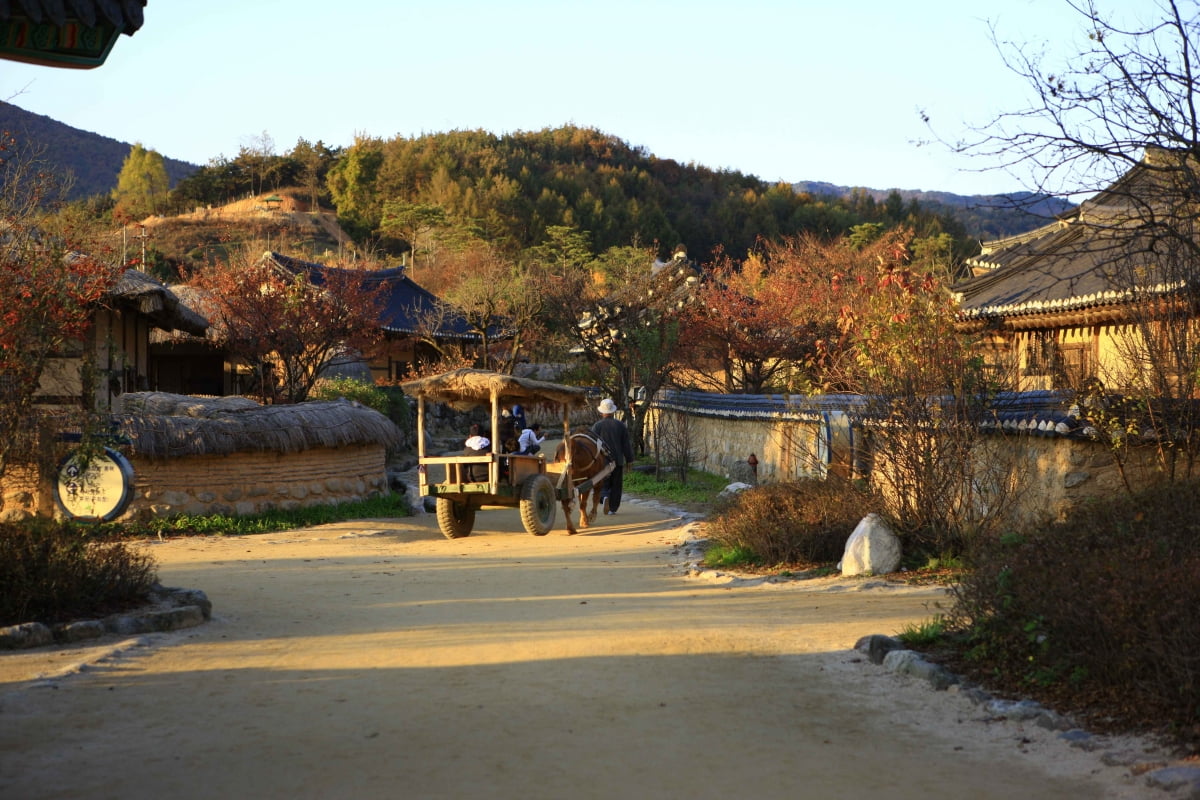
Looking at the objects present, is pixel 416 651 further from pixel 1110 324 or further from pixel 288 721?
pixel 1110 324

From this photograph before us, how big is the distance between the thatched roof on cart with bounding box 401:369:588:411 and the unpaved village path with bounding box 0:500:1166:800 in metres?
5.13

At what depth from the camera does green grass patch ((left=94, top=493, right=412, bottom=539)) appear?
53.7ft

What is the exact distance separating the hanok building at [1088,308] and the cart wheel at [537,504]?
21.0 feet

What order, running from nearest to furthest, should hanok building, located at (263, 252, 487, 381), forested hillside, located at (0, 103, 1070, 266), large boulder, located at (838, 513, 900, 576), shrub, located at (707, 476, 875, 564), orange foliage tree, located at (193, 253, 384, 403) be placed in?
1. large boulder, located at (838, 513, 900, 576)
2. shrub, located at (707, 476, 875, 564)
3. orange foliage tree, located at (193, 253, 384, 403)
4. hanok building, located at (263, 252, 487, 381)
5. forested hillside, located at (0, 103, 1070, 266)

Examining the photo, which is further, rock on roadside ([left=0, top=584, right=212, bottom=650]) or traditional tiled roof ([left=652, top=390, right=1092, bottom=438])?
traditional tiled roof ([left=652, top=390, right=1092, bottom=438])

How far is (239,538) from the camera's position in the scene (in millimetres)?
16281

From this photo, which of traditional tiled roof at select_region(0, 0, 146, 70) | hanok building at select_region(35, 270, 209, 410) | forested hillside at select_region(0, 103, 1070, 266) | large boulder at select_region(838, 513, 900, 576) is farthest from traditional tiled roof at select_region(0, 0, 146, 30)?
forested hillside at select_region(0, 103, 1070, 266)

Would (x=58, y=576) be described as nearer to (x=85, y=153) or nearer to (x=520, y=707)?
(x=520, y=707)

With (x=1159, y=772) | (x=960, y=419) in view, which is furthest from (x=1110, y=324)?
(x=1159, y=772)

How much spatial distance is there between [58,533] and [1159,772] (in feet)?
25.9

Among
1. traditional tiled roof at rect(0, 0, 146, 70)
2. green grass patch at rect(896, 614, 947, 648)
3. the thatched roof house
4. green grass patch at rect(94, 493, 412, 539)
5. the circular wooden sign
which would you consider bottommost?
green grass patch at rect(896, 614, 947, 648)

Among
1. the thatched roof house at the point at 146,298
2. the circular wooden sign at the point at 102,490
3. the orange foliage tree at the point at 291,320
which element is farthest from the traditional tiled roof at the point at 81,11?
the orange foliage tree at the point at 291,320

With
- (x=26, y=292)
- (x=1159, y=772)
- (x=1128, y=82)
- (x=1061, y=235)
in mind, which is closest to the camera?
(x=1159, y=772)

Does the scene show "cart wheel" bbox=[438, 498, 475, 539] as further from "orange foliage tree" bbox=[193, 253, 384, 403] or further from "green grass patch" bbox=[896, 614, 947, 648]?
"green grass patch" bbox=[896, 614, 947, 648]
